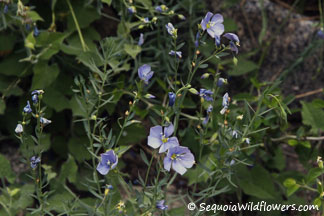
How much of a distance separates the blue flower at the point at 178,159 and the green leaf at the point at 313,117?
104 centimetres

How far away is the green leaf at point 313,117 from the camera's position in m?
2.62

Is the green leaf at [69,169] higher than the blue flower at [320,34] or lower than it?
lower

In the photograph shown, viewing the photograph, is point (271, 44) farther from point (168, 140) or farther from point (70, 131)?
point (168, 140)

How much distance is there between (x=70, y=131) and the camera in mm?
2953

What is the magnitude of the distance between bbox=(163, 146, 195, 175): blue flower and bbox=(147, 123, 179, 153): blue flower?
0.02 metres

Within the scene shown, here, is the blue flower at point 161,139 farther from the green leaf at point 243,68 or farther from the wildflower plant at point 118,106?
the green leaf at point 243,68

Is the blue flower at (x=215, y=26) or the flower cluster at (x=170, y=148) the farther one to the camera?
the blue flower at (x=215, y=26)

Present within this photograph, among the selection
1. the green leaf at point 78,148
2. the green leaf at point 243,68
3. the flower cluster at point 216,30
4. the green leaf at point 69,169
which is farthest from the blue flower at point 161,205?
the green leaf at point 243,68

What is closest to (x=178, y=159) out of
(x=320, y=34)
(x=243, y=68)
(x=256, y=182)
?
(x=256, y=182)

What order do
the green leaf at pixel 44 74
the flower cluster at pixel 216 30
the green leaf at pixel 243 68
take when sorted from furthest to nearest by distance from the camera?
1. the green leaf at pixel 243 68
2. the green leaf at pixel 44 74
3. the flower cluster at pixel 216 30

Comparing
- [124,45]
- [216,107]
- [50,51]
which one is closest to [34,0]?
[50,51]

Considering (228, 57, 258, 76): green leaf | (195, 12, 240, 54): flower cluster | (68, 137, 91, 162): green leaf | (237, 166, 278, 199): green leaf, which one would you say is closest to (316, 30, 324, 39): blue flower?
(228, 57, 258, 76): green leaf

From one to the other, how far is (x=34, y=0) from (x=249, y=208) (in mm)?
1661

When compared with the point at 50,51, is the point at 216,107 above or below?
below
